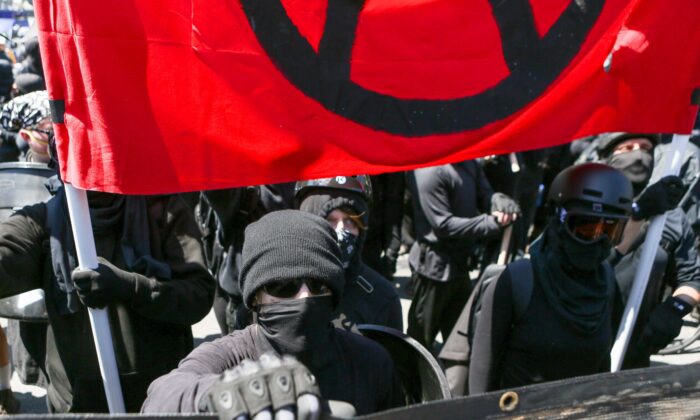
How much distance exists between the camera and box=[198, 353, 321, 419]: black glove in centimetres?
133

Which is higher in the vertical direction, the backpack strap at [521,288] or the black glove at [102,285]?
the black glove at [102,285]

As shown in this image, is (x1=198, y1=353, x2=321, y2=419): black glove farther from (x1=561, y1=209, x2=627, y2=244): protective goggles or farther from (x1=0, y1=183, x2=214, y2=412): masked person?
(x1=561, y1=209, x2=627, y2=244): protective goggles

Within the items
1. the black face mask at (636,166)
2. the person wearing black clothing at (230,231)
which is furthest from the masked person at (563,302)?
the black face mask at (636,166)

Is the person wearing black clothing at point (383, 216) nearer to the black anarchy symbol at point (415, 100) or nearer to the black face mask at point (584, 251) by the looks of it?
the black face mask at point (584, 251)

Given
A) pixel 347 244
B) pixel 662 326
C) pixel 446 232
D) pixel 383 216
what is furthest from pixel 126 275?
pixel 383 216

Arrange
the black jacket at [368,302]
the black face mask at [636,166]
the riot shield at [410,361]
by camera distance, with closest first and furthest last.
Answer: the riot shield at [410,361], the black jacket at [368,302], the black face mask at [636,166]

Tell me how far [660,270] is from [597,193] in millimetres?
997

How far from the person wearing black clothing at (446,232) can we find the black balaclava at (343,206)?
1868 mm

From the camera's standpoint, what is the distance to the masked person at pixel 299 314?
1.94 m

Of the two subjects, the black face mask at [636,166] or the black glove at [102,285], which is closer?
the black glove at [102,285]

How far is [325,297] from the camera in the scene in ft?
6.55

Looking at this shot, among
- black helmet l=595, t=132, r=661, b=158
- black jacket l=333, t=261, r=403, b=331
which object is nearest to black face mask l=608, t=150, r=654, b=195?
black helmet l=595, t=132, r=661, b=158

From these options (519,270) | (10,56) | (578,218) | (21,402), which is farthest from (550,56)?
(10,56)

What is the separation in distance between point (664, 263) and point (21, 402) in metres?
3.97
